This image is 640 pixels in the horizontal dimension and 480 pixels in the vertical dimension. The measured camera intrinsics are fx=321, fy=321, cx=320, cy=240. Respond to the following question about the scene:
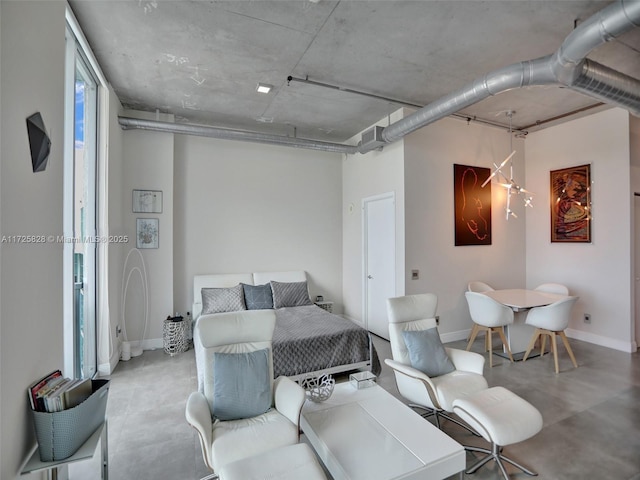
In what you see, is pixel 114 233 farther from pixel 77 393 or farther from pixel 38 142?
pixel 77 393

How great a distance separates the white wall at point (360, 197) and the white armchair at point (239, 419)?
2703mm

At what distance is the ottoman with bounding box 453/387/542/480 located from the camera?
188 centimetres

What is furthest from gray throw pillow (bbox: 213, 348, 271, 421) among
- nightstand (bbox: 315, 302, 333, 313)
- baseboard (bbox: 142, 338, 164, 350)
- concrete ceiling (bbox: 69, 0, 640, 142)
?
nightstand (bbox: 315, 302, 333, 313)

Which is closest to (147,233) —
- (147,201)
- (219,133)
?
(147,201)

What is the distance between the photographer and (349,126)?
517 cm

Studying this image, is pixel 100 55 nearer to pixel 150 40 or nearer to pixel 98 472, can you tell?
pixel 150 40

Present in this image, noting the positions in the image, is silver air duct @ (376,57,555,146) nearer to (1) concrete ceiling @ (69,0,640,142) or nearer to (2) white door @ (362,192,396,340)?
(1) concrete ceiling @ (69,0,640,142)

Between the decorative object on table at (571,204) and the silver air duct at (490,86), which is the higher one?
the silver air duct at (490,86)

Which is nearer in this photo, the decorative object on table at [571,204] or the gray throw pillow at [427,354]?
the gray throw pillow at [427,354]

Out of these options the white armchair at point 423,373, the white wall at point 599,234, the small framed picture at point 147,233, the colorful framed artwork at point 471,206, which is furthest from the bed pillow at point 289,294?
the white wall at point 599,234

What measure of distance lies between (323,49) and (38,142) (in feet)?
7.81

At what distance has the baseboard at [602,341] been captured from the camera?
14.0 ft

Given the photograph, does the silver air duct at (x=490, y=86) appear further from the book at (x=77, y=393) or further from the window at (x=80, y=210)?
the book at (x=77, y=393)

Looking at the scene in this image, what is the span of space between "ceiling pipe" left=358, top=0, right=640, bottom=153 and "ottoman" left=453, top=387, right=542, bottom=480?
2402 millimetres
